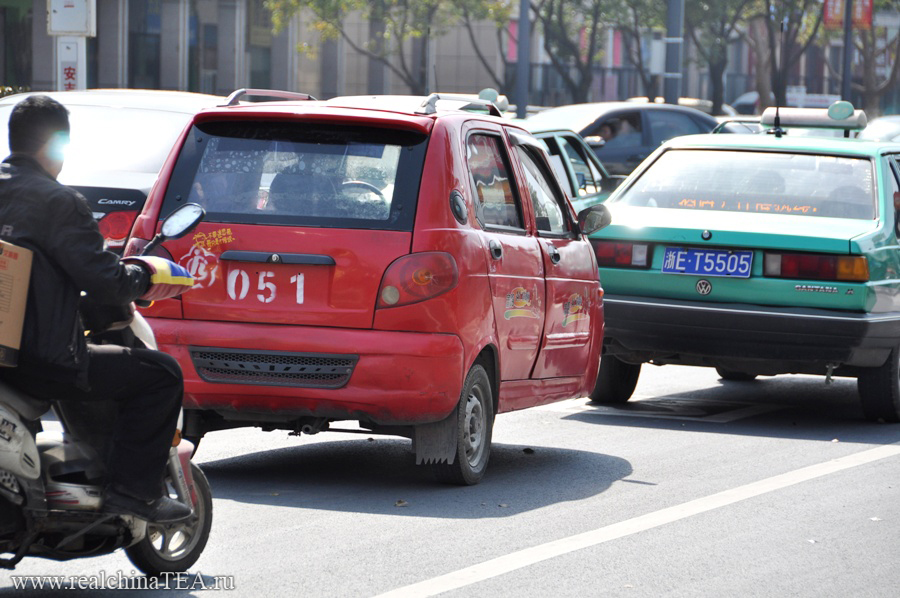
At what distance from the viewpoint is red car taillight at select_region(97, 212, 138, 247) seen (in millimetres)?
9211

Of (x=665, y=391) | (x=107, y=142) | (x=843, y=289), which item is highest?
(x=107, y=142)

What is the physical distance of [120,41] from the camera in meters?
37.2

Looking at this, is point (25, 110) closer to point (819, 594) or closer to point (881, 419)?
point (819, 594)

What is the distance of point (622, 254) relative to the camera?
9.77 m

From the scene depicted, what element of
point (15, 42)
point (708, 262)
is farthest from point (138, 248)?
point (15, 42)

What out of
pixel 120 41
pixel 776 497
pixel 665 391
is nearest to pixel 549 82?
pixel 120 41

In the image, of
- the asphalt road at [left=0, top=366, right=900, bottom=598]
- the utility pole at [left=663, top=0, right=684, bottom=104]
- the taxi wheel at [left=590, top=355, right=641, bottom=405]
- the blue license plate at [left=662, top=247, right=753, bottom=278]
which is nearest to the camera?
the asphalt road at [left=0, top=366, right=900, bottom=598]

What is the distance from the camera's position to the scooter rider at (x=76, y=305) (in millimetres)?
4613

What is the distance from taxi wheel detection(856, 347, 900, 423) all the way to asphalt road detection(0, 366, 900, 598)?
0.12 meters

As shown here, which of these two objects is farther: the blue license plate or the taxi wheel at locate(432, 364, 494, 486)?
the blue license plate

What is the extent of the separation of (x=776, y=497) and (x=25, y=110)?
397 cm

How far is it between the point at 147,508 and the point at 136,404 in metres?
0.32

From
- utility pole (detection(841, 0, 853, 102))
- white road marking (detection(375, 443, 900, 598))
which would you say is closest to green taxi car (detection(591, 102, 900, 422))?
white road marking (detection(375, 443, 900, 598))

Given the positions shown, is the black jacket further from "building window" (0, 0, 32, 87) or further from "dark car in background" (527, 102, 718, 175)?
"building window" (0, 0, 32, 87)
